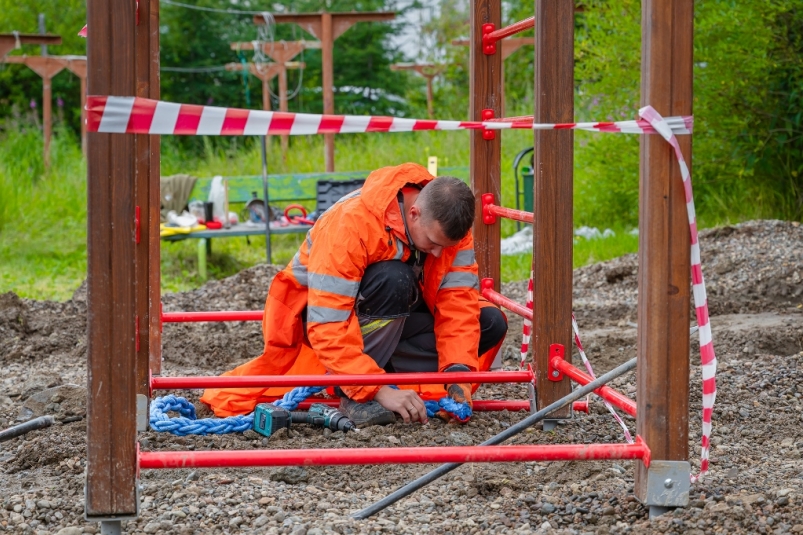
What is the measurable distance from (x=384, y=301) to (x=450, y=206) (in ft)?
1.53

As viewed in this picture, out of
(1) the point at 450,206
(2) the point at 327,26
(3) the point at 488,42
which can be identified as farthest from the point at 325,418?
(2) the point at 327,26

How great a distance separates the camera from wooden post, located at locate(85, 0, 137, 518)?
2.08 meters

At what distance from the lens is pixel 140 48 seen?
11.5ft

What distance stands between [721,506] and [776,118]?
6.28 meters

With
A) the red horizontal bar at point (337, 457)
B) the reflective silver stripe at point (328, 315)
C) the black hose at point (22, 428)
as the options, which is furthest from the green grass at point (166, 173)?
the red horizontal bar at point (337, 457)

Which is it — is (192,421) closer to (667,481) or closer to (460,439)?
(460,439)

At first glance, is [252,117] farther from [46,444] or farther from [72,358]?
[72,358]

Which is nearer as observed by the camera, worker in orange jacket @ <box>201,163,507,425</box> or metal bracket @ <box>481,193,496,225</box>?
worker in orange jacket @ <box>201,163,507,425</box>

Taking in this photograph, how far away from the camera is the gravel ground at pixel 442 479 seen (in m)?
2.32

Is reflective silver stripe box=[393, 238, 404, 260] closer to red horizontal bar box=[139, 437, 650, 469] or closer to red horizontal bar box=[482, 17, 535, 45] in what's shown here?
red horizontal bar box=[482, 17, 535, 45]

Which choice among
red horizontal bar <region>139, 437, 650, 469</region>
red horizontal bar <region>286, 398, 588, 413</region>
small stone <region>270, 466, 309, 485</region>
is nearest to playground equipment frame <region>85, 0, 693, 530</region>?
red horizontal bar <region>139, 437, 650, 469</region>

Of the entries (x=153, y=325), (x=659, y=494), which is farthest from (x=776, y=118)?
(x=659, y=494)

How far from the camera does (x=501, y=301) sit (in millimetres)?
3832

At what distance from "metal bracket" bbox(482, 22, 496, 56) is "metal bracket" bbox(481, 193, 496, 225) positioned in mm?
601
